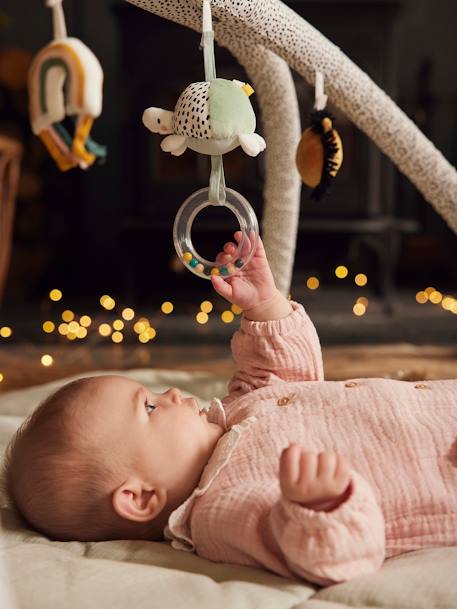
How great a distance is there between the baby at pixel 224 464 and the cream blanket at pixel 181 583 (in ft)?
0.08

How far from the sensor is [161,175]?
307 cm

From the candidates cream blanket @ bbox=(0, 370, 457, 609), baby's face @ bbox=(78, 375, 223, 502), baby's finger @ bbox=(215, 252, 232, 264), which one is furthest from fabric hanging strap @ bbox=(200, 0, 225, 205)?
cream blanket @ bbox=(0, 370, 457, 609)

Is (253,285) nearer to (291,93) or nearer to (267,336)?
(267,336)

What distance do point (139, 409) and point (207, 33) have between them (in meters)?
0.38

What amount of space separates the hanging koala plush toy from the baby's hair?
27cm

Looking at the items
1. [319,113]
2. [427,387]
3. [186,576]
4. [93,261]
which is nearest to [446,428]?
[427,387]

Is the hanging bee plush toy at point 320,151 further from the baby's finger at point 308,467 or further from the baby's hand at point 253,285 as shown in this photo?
the baby's finger at point 308,467

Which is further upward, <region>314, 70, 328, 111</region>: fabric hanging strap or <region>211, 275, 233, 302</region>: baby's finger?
<region>314, 70, 328, 111</region>: fabric hanging strap

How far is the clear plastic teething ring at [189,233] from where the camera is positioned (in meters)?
0.86

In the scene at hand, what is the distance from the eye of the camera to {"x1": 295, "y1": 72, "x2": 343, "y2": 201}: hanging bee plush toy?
3.39ft

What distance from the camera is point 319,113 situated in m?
1.06

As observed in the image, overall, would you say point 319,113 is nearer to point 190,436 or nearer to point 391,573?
point 190,436

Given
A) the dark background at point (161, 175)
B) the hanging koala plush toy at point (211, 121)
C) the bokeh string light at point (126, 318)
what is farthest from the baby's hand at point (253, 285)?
the dark background at point (161, 175)

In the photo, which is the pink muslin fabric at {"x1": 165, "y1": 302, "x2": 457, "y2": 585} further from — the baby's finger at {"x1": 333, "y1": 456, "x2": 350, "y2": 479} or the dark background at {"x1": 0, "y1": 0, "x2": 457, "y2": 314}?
the dark background at {"x1": 0, "y1": 0, "x2": 457, "y2": 314}
